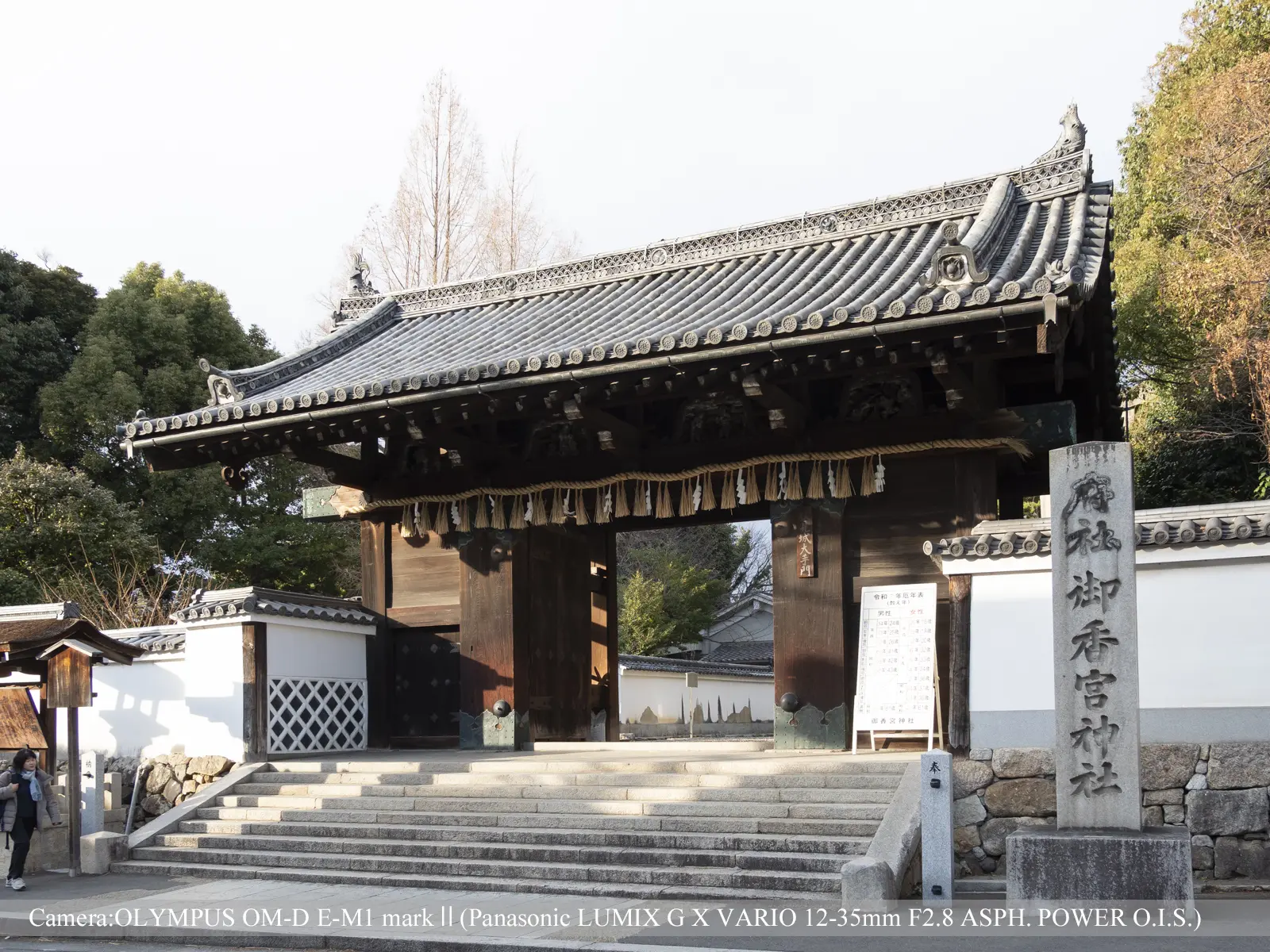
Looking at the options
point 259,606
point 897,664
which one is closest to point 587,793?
point 897,664

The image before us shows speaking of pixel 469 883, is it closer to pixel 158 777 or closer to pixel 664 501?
pixel 664 501

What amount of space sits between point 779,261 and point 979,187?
269 cm

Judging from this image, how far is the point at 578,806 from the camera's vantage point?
1041 centimetres

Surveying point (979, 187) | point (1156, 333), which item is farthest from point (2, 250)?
point (1156, 333)

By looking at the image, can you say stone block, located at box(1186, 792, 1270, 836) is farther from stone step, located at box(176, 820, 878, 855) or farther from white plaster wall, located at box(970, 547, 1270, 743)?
stone step, located at box(176, 820, 878, 855)

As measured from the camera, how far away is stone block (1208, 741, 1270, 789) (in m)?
8.78

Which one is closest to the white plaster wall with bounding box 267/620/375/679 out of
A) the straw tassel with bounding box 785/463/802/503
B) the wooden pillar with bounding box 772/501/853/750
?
the wooden pillar with bounding box 772/501/853/750

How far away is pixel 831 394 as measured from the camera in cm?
1257

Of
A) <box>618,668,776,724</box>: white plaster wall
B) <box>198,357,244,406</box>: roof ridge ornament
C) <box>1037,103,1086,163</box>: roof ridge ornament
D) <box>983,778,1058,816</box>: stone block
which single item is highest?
<box>1037,103,1086,163</box>: roof ridge ornament

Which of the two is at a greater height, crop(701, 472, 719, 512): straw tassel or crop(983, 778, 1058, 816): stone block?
crop(701, 472, 719, 512): straw tassel

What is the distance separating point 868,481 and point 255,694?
6870 mm

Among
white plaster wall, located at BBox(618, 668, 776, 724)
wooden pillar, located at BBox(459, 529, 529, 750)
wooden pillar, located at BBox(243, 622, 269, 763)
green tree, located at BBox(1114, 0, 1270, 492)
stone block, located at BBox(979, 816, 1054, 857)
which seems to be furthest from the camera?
white plaster wall, located at BBox(618, 668, 776, 724)

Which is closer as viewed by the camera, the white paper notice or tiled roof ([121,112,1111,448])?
tiled roof ([121,112,1111,448])

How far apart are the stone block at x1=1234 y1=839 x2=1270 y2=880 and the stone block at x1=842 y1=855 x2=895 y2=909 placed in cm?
292
